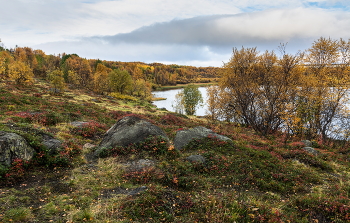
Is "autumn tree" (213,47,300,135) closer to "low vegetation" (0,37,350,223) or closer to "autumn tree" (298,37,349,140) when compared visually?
"autumn tree" (298,37,349,140)

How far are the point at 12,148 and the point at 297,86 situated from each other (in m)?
30.7

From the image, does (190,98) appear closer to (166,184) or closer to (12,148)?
(166,184)

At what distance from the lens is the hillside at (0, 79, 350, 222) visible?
6.86 m

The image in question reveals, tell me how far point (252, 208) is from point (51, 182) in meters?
9.11

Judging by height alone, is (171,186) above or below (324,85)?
below

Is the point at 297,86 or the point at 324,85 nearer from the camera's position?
the point at 324,85

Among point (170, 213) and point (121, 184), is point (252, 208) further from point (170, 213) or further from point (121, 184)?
point (121, 184)

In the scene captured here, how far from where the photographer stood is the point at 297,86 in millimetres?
26406

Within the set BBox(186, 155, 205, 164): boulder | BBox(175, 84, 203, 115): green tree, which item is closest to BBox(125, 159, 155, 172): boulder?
BBox(186, 155, 205, 164): boulder

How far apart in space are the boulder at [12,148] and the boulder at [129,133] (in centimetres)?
460

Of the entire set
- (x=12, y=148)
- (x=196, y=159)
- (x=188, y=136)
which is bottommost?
(x=196, y=159)

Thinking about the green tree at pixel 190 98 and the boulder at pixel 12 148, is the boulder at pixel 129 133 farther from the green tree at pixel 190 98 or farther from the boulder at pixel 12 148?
the green tree at pixel 190 98

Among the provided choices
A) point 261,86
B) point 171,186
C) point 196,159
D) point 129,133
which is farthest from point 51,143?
point 261,86

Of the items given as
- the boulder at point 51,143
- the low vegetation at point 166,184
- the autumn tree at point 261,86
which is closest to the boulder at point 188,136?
the low vegetation at point 166,184
